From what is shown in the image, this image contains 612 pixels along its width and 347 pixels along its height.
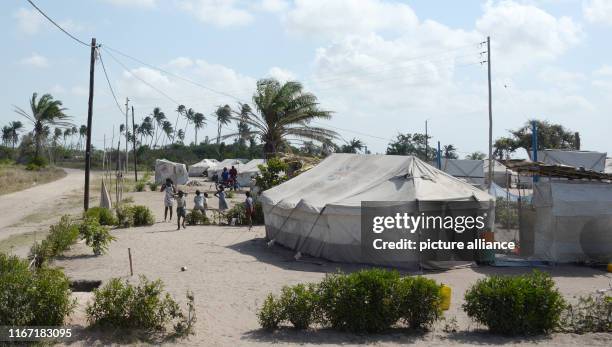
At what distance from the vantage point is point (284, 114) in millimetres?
28250

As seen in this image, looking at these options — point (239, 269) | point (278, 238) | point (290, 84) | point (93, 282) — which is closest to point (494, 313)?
point (239, 269)

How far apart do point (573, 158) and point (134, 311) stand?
66.8ft

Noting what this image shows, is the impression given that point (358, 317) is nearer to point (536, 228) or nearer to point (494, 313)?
point (494, 313)

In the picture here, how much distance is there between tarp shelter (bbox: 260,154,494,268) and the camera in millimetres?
13508

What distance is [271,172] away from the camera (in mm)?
22766

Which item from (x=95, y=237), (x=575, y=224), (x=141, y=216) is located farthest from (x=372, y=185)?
(x=141, y=216)

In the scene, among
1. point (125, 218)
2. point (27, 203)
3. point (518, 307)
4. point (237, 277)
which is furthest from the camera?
point (27, 203)

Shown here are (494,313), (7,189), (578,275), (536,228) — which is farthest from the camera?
(7,189)

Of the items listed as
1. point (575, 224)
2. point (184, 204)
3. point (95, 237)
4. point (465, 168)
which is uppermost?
point (465, 168)

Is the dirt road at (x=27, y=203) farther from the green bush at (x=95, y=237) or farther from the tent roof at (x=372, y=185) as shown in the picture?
the tent roof at (x=372, y=185)

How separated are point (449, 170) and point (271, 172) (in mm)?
25758

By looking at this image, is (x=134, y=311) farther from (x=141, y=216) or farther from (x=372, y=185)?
(x=141, y=216)

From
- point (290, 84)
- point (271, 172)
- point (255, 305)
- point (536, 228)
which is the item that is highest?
point (290, 84)

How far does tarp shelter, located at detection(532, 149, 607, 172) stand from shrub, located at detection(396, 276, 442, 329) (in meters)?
13.9
